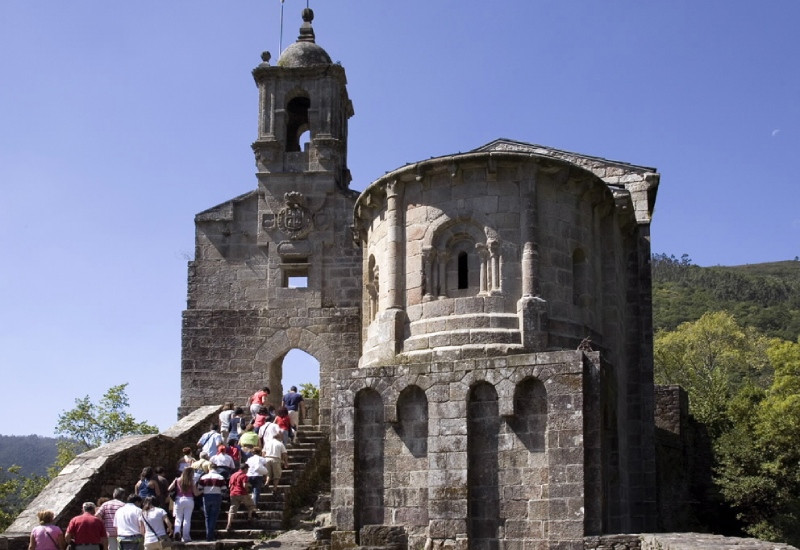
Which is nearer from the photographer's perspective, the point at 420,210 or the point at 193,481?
the point at 193,481

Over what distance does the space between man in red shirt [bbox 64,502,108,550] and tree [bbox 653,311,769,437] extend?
111 ft

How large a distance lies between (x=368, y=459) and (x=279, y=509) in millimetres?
2172

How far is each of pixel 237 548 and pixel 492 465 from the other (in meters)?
4.48

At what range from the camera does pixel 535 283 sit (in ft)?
57.7

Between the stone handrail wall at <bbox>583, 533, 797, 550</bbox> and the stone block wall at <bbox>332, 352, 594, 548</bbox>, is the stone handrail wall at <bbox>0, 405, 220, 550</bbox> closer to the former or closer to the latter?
the stone block wall at <bbox>332, 352, 594, 548</bbox>

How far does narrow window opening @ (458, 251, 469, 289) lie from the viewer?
1812cm

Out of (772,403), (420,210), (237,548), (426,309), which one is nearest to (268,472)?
(237,548)

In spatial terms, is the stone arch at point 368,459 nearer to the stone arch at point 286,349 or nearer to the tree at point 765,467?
the stone arch at point 286,349

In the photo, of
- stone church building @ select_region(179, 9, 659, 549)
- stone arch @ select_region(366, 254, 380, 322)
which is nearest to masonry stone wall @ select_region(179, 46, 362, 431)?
stone church building @ select_region(179, 9, 659, 549)

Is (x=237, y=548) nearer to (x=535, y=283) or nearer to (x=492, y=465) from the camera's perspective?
(x=492, y=465)

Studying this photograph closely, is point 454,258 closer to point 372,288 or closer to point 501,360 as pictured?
point 501,360

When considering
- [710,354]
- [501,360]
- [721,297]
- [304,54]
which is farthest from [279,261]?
[721,297]

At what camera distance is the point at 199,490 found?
17.3 meters

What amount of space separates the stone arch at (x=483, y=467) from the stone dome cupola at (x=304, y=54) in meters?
13.2
